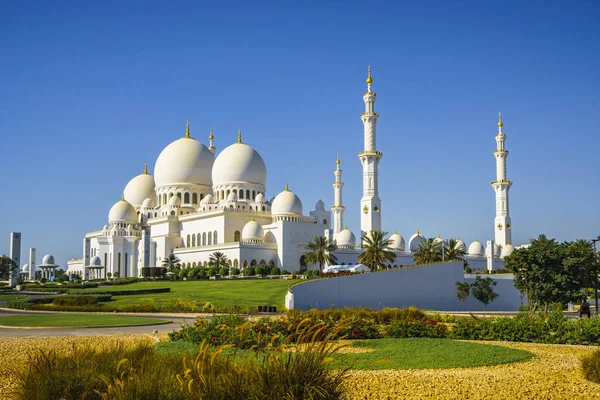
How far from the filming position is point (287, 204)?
74312mm

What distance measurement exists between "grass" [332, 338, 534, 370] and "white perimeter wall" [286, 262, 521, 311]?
18518 mm

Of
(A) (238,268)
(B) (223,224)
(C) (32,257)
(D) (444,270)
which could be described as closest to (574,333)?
(D) (444,270)

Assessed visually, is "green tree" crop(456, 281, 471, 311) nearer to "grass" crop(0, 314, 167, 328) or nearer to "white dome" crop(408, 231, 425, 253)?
"grass" crop(0, 314, 167, 328)

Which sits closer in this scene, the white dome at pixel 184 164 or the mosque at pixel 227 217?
the mosque at pixel 227 217

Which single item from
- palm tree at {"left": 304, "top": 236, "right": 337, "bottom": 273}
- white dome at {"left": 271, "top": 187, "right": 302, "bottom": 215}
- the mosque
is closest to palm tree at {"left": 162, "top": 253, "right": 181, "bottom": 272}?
the mosque

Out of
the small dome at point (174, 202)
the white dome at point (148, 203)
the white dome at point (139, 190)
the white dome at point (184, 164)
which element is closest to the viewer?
the small dome at point (174, 202)

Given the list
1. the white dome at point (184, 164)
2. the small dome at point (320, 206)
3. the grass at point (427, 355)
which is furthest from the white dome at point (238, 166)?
the grass at point (427, 355)


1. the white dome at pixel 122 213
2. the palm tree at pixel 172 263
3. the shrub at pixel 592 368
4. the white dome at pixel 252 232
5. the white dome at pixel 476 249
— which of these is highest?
the white dome at pixel 122 213

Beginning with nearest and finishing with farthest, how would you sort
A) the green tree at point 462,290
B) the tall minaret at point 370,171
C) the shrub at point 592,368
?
the shrub at point 592,368 → the green tree at point 462,290 → the tall minaret at point 370,171

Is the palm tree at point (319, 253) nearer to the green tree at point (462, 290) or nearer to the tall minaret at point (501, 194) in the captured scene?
the green tree at point (462, 290)

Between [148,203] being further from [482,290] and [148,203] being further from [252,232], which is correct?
[482,290]

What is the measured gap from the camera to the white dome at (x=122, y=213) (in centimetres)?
8331

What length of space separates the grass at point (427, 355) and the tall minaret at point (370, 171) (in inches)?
2059

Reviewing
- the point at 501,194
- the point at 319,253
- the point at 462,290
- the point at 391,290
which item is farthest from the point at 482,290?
the point at 501,194
